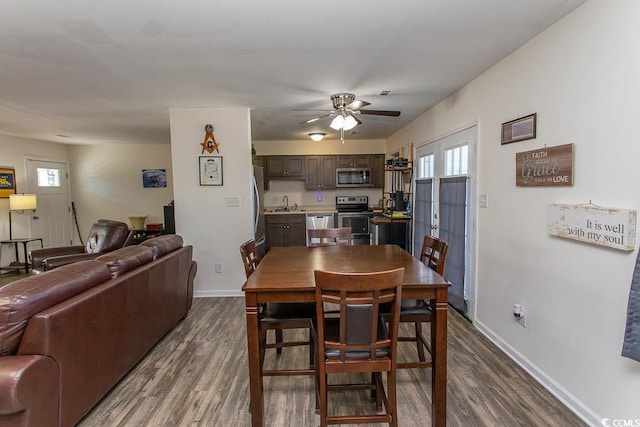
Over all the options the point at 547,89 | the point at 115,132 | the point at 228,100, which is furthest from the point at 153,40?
the point at 115,132

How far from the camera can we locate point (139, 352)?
243 centimetres

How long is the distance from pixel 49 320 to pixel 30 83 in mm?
2596

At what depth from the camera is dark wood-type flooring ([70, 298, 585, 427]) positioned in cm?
186

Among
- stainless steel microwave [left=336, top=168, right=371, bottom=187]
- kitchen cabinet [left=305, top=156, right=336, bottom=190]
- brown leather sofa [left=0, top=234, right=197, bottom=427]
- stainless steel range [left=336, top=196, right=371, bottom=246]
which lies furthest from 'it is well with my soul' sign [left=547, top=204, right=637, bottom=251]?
kitchen cabinet [left=305, top=156, right=336, bottom=190]

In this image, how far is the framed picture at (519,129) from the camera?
2.22 m

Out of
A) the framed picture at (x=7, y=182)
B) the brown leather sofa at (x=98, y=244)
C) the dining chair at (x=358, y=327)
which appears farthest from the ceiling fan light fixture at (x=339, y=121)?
the framed picture at (x=7, y=182)

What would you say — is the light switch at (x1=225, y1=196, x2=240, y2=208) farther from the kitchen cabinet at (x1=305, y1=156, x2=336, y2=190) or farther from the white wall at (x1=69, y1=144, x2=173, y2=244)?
the white wall at (x1=69, y1=144, x2=173, y2=244)

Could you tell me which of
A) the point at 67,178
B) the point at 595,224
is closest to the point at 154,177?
the point at 67,178

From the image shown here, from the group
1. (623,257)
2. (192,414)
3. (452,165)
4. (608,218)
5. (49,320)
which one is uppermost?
(452,165)

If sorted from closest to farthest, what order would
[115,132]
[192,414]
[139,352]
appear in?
[192,414]
[139,352]
[115,132]

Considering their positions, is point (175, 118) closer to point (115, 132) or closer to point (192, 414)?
point (115, 132)

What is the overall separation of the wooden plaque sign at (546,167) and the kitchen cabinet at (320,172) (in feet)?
13.8

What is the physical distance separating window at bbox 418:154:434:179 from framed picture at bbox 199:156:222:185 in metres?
2.71

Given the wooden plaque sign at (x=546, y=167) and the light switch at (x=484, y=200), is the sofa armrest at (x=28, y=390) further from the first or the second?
the light switch at (x=484, y=200)
